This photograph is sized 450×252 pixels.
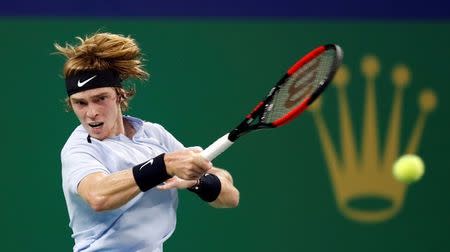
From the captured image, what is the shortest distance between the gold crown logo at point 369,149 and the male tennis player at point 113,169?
2.12 metres

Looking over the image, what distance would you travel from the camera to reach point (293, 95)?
344 cm

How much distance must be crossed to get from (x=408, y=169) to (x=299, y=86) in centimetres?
212

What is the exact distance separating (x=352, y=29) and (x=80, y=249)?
291 cm

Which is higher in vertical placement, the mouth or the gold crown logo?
the mouth

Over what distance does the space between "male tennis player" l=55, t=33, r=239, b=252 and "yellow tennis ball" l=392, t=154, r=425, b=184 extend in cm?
182

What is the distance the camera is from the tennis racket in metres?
3.14

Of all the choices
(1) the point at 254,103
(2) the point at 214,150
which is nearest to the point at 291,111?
(2) the point at 214,150

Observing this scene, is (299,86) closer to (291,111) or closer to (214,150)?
(291,111)

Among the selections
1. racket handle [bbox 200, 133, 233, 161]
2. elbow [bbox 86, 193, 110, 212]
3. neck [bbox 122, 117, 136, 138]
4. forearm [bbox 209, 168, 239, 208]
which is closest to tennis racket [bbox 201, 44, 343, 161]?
racket handle [bbox 200, 133, 233, 161]

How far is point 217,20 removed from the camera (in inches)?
225

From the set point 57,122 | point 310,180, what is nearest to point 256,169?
point 310,180

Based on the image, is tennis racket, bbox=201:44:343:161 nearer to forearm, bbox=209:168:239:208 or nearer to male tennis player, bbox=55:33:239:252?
male tennis player, bbox=55:33:239:252

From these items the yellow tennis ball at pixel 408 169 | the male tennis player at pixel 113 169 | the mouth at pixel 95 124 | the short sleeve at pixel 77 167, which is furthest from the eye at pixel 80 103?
the yellow tennis ball at pixel 408 169

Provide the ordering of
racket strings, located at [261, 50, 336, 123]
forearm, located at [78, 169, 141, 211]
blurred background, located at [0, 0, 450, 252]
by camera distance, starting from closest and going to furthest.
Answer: forearm, located at [78, 169, 141, 211]
racket strings, located at [261, 50, 336, 123]
blurred background, located at [0, 0, 450, 252]
